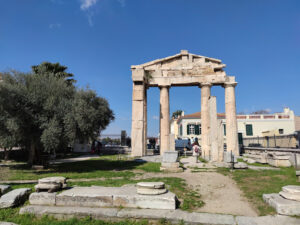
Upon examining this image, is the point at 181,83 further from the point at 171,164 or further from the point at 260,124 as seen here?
the point at 260,124

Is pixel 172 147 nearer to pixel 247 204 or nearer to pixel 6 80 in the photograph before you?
pixel 247 204

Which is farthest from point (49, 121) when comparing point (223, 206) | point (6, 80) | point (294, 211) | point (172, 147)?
point (294, 211)

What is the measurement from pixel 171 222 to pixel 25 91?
382 inches

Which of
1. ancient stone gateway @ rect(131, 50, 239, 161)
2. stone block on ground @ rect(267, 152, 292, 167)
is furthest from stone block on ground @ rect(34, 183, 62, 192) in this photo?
ancient stone gateway @ rect(131, 50, 239, 161)

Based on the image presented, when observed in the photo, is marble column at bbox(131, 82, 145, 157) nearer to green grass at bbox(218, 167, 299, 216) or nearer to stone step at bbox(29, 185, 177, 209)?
green grass at bbox(218, 167, 299, 216)

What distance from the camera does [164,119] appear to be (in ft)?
61.2

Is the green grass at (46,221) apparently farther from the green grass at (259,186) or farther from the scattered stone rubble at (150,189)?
the green grass at (259,186)

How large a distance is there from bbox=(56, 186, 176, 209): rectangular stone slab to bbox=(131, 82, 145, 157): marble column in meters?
12.0

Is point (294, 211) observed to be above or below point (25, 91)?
below

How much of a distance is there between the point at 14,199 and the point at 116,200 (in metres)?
2.47

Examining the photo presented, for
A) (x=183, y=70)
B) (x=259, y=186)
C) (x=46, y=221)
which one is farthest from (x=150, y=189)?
(x=183, y=70)

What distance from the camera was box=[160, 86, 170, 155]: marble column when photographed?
18359 millimetres

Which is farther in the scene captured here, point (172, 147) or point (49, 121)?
point (172, 147)

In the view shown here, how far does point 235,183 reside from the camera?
7656mm
